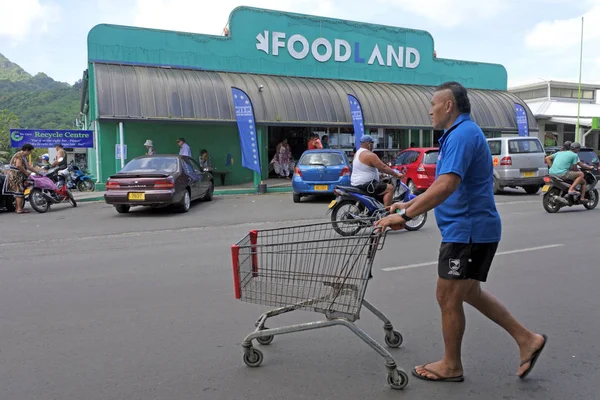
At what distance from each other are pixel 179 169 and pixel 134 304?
7624mm

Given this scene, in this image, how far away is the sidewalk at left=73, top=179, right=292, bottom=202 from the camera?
1540 centimetres

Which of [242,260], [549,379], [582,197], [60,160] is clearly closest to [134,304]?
[242,260]

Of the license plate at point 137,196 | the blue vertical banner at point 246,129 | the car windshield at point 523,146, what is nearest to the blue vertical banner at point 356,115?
the blue vertical banner at point 246,129

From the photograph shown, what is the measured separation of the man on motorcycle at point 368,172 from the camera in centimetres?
870

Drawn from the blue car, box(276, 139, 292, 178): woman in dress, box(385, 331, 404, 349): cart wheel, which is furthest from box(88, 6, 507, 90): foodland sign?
box(385, 331, 404, 349): cart wheel

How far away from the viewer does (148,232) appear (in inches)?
372

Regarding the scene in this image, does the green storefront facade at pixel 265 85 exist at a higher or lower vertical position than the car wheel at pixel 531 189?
higher

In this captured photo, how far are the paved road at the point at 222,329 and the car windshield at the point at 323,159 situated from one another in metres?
6.35

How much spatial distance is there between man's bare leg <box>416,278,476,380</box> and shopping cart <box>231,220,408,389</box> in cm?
29

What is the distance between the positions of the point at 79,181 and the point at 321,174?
8788 millimetres

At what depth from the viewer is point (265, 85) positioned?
2002cm

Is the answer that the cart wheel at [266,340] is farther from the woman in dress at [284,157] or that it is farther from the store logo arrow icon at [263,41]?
the store logo arrow icon at [263,41]

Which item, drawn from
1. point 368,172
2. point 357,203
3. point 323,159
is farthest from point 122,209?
point 368,172

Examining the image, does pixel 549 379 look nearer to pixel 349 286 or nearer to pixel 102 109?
pixel 349 286
